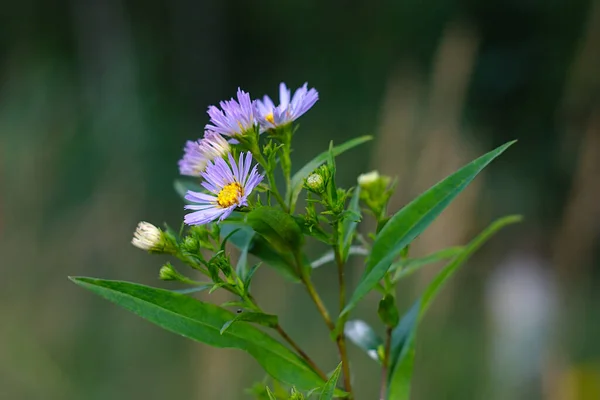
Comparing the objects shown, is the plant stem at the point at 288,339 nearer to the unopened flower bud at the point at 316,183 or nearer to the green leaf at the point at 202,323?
the green leaf at the point at 202,323

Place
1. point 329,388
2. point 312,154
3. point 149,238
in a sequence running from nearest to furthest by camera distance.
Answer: point 329,388 < point 149,238 < point 312,154

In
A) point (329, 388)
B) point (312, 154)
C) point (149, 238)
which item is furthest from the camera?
point (312, 154)

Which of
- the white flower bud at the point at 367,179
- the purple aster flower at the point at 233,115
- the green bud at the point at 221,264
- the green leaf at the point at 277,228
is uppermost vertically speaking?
the purple aster flower at the point at 233,115

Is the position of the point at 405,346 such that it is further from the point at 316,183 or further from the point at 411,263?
the point at 316,183

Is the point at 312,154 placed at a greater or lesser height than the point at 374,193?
greater

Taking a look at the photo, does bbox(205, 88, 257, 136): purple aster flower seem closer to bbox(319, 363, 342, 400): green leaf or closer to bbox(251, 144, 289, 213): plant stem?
bbox(251, 144, 289, 213): plant stem

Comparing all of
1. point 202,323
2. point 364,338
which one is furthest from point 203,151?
point 364,338

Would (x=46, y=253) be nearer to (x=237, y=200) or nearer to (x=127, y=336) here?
(x=127, y=336)

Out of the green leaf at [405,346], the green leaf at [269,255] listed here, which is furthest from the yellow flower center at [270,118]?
the green leaf at [405,346]
